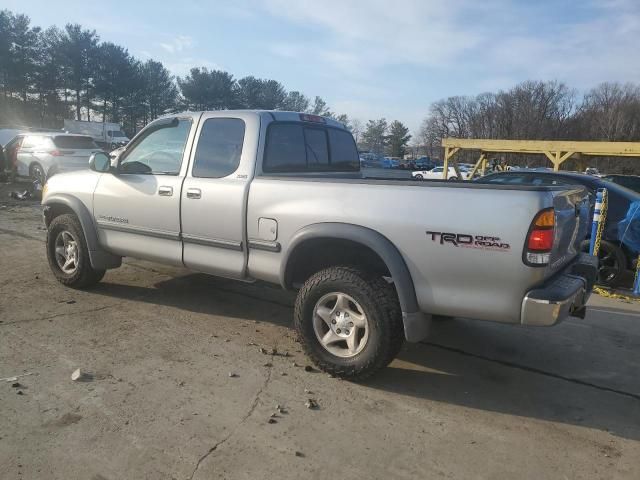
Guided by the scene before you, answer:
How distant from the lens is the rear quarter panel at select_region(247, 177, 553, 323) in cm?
301

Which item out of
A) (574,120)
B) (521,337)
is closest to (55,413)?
(521,337)

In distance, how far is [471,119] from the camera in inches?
4107

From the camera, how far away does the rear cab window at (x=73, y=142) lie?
1426 cm

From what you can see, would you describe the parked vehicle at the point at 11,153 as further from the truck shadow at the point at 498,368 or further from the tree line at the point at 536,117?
the tree line at the point at 536,117

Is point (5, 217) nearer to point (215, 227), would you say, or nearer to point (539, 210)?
point (215, 227)

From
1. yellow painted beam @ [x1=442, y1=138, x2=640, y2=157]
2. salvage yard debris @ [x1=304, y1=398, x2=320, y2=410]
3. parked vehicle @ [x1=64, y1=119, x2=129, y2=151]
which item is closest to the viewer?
salvage yard debris @ [x1=304, y1=398, x2=320, y2=410]

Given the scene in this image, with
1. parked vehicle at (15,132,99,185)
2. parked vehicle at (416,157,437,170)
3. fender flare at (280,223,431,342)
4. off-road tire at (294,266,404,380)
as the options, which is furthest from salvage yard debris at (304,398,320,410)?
parked vehicle at (416,157,437,170)

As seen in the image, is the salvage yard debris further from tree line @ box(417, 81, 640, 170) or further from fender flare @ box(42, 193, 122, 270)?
tree line @ box(417, 81, 640, 170)

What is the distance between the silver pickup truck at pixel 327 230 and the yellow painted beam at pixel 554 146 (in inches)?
394

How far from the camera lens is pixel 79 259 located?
5.42 meters

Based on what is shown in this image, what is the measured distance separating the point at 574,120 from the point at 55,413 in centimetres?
9688

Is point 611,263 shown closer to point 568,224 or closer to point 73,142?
point 568,224

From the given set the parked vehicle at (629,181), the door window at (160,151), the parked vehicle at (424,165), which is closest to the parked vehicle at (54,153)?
the door window at (160,151)

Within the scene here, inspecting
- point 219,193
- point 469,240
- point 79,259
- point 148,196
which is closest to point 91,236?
point 79,259
